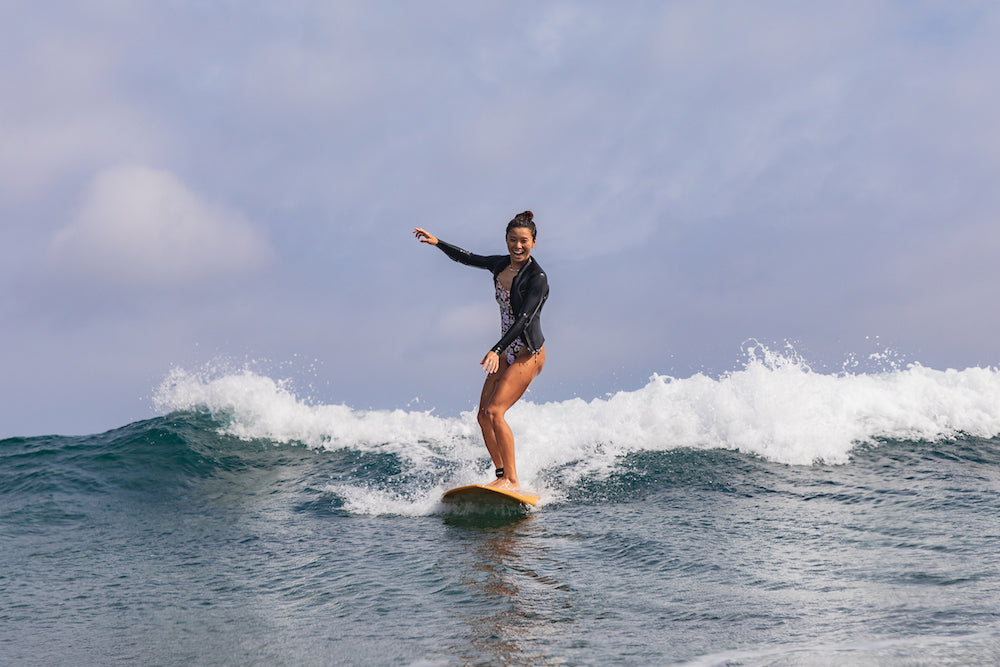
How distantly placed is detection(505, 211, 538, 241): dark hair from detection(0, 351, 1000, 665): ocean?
8.90 ft

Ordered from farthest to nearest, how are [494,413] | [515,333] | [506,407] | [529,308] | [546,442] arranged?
1. [546,442]
2. [506,407]
3. [494,413]
4. [529,308]
5. [515,333]

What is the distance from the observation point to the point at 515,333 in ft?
22.6

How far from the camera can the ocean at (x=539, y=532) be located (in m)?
4.07

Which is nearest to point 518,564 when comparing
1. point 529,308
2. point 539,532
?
point 539,532

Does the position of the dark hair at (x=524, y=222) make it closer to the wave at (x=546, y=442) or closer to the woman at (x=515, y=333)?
the woman at (x=515, y=333)

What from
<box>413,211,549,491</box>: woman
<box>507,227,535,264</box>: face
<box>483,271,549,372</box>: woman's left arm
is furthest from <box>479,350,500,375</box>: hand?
<box>507,227,535,264</box>: face

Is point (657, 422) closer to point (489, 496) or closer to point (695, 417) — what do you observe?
point (695, 417)

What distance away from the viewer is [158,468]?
998 centimetres

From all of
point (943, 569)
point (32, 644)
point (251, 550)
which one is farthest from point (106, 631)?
point (943, 569)

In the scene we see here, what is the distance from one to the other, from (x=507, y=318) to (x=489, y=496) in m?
1.75

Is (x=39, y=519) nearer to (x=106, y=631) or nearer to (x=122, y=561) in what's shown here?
(x=122, y=561)

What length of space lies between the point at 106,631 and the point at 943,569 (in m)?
Answer: 5.58

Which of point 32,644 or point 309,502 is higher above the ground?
point 309,502

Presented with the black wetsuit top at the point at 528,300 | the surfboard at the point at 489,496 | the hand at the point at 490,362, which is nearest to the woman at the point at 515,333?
the black wetsuit top at the point at 528,300
